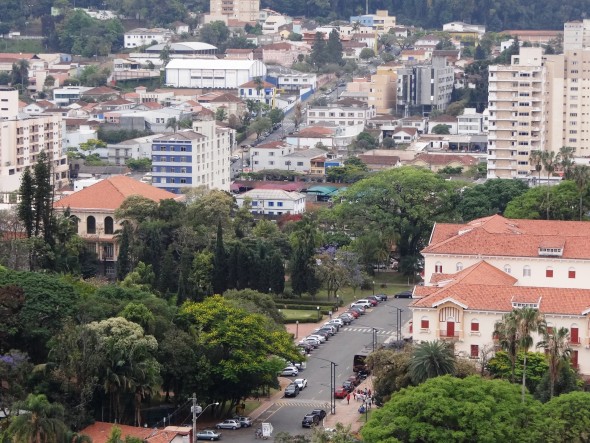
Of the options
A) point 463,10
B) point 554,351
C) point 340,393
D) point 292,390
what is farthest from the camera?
point 463,10

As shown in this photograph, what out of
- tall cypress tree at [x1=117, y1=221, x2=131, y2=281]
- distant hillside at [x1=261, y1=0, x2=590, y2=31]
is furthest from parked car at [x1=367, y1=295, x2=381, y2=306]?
distant hillside at [x1=261, y1=0, x2=590, y2=31]

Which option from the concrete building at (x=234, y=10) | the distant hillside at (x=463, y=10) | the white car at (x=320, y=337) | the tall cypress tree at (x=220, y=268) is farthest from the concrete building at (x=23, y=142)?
the distant hillside at (x=463, y=10)

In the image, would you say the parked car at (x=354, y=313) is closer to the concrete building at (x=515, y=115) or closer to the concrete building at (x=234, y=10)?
the concrete building at (x=515, y=115)

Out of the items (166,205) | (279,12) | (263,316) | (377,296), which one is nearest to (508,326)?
(263,316)

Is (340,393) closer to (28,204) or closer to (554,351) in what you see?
(554,351)

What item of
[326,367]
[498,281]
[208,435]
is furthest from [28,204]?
[208,435]
